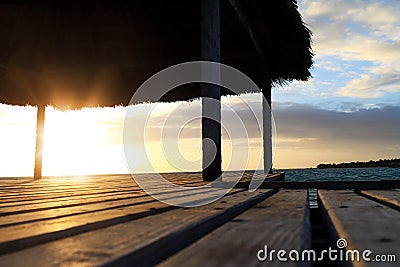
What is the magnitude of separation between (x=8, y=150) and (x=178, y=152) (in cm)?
827

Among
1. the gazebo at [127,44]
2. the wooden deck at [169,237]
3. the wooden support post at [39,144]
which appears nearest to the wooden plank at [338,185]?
the gazebo at [127,44]

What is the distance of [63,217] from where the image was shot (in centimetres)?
147

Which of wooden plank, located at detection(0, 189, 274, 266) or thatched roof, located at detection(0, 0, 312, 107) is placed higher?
thatched roof, located at detection(0, 0, 312, 107)

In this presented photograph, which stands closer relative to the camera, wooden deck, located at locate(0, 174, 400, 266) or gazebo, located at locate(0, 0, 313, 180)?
wooden deck, located at locate(0, 174, 400, 266)

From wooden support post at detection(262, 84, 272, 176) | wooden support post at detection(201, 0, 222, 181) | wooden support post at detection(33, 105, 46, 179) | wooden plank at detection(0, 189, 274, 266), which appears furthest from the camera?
wooden support post at detection(33, 105, 46, 179)

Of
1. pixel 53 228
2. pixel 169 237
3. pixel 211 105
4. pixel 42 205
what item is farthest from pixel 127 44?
pixel 169 237

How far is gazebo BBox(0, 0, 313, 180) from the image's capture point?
277 inches

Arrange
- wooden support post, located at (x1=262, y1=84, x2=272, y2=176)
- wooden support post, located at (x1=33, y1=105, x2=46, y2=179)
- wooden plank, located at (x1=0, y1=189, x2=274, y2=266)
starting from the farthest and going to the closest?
wooden support post, located at (x1=33, y1=105, x2=46, y2=179) → wooden support post, located at (x1=262, y1=84, x2=272, y2=176) → wooden plank, located at (x1=0, y1=189, x2=274, y2=266)

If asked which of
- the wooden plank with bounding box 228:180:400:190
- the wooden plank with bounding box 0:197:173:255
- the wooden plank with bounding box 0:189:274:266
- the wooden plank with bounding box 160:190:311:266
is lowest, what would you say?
the wooden plank with bounding box 160:190:311:266

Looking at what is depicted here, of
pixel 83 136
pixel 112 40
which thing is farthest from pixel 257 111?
pixel 83 136

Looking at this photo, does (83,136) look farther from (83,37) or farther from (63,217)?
(63,217)

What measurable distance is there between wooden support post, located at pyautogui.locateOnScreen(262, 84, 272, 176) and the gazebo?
20mm

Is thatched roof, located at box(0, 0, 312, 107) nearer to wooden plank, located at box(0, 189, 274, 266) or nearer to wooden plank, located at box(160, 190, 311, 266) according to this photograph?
wooden plank, located at box(160, 190, 311, 266)

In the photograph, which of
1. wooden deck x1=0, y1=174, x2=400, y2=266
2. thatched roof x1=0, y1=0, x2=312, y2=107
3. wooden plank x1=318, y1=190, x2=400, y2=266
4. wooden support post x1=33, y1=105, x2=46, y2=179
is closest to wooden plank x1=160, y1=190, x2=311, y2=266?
wooden deck x1=0, y1=174, x2=400, y2=266
